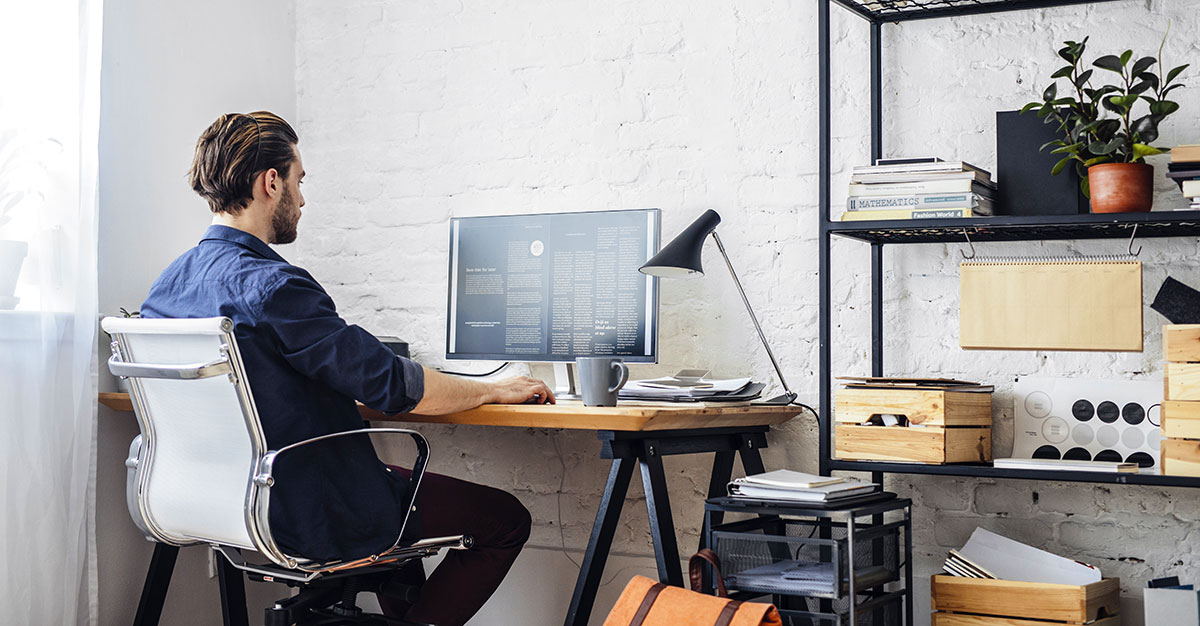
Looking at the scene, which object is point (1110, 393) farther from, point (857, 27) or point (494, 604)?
point (494, 604)

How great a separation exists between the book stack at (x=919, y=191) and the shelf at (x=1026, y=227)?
30 millimetres

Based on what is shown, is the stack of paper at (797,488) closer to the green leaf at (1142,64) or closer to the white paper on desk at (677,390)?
the white paper on desk at (677,390)

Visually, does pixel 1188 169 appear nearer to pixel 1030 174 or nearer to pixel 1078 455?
pixel 1030 174

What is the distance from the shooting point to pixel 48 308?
7.84 feet

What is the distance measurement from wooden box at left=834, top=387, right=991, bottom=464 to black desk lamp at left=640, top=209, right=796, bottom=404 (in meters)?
0.25

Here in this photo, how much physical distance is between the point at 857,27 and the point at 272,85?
1.64 m

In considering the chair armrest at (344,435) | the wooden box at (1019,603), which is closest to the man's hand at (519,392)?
the chair armrest at (344,435)

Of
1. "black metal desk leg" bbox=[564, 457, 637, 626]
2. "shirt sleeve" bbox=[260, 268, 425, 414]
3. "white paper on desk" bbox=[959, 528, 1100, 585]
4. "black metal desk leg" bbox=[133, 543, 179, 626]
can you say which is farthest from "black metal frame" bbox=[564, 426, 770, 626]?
"black metal desk leg" bbox=[133, 543, 179, 626]

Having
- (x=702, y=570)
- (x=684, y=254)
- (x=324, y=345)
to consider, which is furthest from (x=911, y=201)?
(x=324, y=345)

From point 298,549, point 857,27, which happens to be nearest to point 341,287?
point 298,549

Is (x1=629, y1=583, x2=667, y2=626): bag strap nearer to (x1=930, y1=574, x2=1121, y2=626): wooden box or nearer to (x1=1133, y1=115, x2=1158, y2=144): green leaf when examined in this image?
(x1=930, y1=574, x2=1121, y2=626): wooden box

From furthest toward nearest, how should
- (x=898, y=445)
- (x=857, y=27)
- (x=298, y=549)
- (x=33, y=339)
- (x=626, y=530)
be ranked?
(x=626, y=530) → (x=857, y=27) → (x=33, y=339) → (x=898, y=445) → (x=298, y=549)

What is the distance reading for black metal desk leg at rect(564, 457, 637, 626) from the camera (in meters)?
2.14

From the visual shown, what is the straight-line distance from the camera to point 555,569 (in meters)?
2.87
